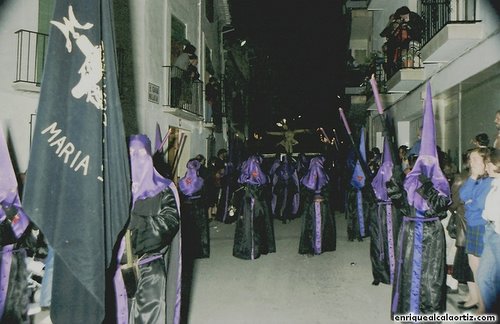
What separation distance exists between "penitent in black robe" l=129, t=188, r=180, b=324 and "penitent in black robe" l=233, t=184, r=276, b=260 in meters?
5.34

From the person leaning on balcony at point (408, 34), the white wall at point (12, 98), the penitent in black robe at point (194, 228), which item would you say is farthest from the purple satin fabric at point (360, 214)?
the white wall at point (12, 98)

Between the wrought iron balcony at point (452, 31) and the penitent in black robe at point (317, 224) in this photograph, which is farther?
the penitent in black robe at point (317, 224)

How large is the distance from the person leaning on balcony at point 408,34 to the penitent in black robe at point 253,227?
6731 mm

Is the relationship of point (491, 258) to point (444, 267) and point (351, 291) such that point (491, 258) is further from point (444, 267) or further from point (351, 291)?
point (351, 291)

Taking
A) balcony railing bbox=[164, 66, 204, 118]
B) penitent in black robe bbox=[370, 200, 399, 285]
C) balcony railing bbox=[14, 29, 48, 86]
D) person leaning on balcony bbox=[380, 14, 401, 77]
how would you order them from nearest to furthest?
penitent in black robe bbox=[370, 200, 399, 285] < balcony railing bbox=[14, 29, 48, 86] < person leaning on balcony bbox=[380, 14, 401, 77] < balcony railing bbox=[164, 66, 204, 118]

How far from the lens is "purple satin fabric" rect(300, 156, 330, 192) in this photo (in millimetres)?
9047

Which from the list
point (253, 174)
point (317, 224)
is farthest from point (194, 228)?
point (317, 224)

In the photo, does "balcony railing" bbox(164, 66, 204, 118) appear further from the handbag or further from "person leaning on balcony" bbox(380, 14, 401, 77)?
the handbag

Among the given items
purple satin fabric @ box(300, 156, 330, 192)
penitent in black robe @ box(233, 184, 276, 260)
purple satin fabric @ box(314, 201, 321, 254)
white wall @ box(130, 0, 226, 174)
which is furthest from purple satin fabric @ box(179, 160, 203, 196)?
white wall @ box(130, 0, 226, 174)

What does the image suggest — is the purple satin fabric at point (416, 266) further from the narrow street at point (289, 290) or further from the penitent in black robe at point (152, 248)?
the penitent in black robe at point (152, 248)

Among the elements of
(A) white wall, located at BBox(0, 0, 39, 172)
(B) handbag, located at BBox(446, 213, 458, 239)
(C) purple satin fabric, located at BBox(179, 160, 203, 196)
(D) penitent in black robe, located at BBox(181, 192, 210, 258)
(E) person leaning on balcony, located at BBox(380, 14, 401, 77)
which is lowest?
(D) penitent in black robe, located at BBox(181, 192, 210, 258)

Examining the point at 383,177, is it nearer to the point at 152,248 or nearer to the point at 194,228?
the point at 194,228

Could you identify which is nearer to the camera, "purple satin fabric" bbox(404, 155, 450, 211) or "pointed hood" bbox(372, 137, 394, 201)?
"purple satin fabric" bbox(404, 155, 450, 211)

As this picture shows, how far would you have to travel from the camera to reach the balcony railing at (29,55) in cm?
860
